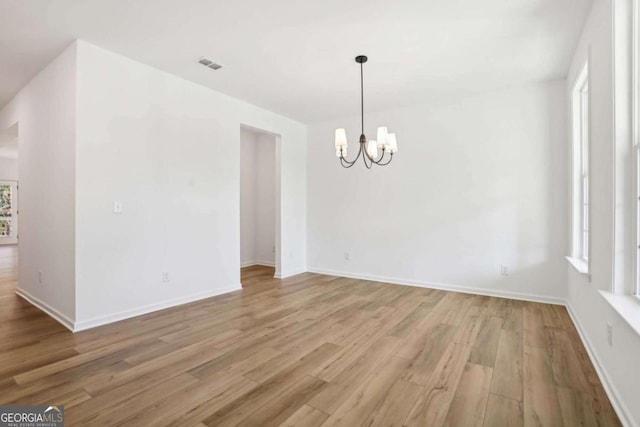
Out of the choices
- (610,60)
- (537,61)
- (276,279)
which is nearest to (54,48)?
(276,279)

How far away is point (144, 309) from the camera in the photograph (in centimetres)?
352

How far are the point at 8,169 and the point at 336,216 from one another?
10970 mm

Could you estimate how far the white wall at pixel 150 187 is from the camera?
3104 mm

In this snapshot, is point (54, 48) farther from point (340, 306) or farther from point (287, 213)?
point (340, 306)

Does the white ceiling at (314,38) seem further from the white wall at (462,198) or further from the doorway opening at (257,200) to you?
the doorway opening at (257,200)

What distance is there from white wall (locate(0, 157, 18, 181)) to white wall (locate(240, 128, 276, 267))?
8.62 m

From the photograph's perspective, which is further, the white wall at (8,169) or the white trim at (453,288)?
the white wall at (8,169)

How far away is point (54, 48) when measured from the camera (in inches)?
124

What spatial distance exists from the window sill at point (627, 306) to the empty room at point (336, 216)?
0.02 metres

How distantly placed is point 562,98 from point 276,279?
15.5 ft

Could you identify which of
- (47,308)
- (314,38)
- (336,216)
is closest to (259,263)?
(336,216)

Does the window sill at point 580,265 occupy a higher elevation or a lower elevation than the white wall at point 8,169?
lower
